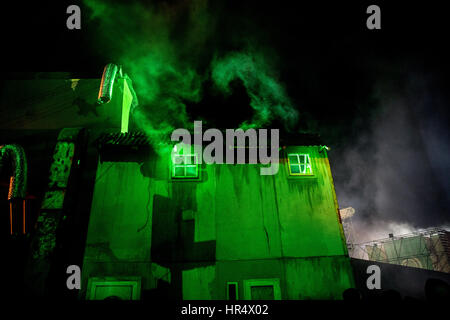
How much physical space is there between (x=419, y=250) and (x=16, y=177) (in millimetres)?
36921

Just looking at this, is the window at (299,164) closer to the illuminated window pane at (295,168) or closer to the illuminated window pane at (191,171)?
the illuminated window pane at (295,168)

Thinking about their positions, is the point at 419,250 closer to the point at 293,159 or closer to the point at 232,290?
the point at 293,159

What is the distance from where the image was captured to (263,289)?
9805 mm

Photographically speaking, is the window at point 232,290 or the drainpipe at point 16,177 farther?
the drainpipe at point 16,177

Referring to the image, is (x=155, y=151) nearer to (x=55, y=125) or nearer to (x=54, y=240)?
(x=54, y=240)

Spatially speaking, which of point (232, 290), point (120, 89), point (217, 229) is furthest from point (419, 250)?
point (120, 89)

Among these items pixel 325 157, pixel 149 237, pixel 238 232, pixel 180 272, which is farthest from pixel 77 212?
pixel 325 157

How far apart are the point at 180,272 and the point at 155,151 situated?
540 centimetres

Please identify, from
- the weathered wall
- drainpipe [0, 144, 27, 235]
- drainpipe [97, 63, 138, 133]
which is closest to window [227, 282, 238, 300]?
the weathered wall

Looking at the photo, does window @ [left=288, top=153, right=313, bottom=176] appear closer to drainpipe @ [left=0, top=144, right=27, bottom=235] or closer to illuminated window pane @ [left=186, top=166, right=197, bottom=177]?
illuminated window pane @ [left=186, top=166, right=197, bottom=177]


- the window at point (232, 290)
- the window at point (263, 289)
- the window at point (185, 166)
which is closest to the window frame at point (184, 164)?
the window at point (185, 166)

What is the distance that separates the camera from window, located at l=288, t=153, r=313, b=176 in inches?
462
